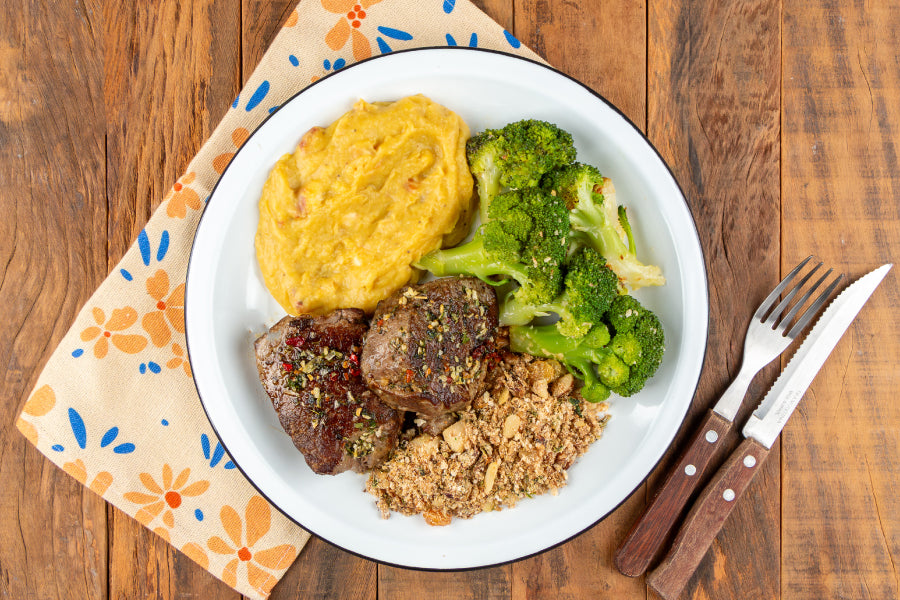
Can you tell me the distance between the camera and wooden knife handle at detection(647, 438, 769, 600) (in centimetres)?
319

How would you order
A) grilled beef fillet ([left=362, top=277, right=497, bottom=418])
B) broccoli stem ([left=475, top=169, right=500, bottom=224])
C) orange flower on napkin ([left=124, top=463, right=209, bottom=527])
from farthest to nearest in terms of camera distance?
1. orange flower on napkin ([left=124, top=463, right=209, bottom=527])
2. broccoli stem ([left=475, top=169, right=500, bottom=224])
3. grilled beef fillet ([left=362, top=277, right=497, bottom=418])

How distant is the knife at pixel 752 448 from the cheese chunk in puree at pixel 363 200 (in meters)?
2.21

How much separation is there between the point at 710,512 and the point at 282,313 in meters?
2.81

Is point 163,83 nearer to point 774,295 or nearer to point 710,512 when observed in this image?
point 774,295

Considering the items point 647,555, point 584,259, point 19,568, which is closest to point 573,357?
point 584,259

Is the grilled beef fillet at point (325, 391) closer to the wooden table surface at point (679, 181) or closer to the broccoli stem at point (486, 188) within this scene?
the broccoli stem at point (486, 188)

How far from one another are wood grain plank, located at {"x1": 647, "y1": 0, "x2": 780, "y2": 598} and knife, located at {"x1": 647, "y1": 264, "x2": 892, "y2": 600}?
136 millimetres

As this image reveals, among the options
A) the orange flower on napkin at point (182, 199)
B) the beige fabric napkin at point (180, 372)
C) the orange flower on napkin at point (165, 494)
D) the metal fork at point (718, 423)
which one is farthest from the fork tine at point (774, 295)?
the orange flower on napkin at point (165, 494)

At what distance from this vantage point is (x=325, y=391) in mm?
2717

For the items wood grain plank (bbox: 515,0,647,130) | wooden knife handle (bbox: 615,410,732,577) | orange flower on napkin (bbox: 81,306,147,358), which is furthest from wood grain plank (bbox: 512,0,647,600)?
orange flower on napkin (bbox: 81,306,147,358)

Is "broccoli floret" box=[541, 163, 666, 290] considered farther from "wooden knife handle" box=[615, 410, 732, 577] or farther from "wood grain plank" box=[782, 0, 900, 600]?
"wood grain plank" box=[782, 0, 900, 600]

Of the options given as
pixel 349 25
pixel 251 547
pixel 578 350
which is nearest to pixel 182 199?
pixel 349 25

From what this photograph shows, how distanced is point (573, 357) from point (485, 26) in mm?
2023

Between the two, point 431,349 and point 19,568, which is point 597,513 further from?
point 19,568
